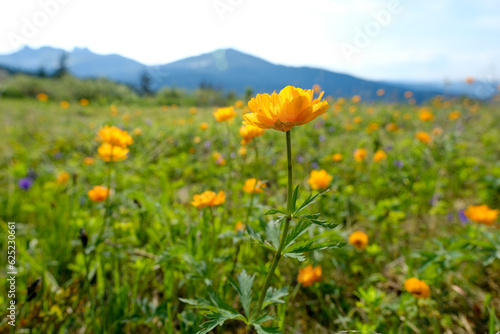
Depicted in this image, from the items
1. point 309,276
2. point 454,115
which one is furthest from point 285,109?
point 454,115

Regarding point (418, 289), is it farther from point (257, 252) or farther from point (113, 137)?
point (113, 137)

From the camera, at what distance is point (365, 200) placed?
2.81 m

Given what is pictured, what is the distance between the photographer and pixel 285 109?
2.24ft

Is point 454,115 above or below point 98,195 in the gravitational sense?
above

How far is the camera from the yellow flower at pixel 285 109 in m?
0.69

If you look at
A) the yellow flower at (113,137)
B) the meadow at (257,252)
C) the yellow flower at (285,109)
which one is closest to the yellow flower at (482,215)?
the meadow at (257,252)

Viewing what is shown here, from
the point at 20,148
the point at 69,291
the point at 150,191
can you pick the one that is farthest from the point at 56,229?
the point at 20,148

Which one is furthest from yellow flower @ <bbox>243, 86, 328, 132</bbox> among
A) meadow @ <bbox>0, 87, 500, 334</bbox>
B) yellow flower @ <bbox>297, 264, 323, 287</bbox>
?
yellow flower @ <bbox>297, 264, 323, 287</bbox>

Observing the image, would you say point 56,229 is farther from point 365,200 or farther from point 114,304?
point 365,200

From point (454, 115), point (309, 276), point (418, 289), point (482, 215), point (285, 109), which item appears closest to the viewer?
point (285, 109)

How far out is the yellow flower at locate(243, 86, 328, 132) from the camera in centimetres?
69

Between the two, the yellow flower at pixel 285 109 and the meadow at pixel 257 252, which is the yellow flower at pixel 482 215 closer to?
the meadow at pixel 257 252

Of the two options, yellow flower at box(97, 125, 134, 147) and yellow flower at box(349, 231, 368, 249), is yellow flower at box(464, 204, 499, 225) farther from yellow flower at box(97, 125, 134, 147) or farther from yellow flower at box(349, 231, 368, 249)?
yellow flower at box(97, 125, 134, 147)

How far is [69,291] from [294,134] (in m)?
3.58
